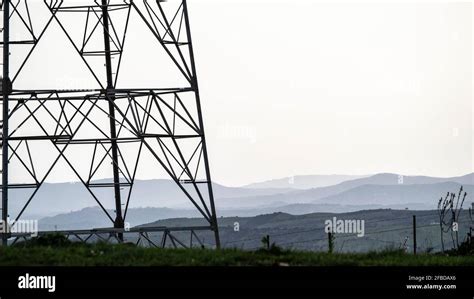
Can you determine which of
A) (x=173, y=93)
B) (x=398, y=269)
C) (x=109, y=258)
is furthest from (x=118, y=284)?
(x=173, y=93)

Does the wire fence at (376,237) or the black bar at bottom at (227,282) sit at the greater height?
the wire fence at (376,237)

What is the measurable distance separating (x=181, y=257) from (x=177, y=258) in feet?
0.52

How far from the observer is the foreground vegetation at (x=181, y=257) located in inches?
947

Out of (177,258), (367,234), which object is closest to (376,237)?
(367,234)

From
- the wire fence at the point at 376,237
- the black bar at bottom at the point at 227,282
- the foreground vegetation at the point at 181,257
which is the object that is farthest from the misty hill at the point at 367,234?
the black bar at bottom at the point at 227,282

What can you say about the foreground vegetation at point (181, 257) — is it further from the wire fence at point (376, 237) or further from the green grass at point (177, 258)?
the wire fence at point (376, 237)

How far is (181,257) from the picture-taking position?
24625 mm

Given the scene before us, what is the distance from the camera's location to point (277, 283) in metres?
22.5

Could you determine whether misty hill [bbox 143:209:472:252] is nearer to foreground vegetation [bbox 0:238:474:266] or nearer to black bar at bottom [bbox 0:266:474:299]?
foreground vegetation [bbox 0:238:474:266]

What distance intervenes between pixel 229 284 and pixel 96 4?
2294 cm

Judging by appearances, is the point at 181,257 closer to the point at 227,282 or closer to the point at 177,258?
the point at 177,258

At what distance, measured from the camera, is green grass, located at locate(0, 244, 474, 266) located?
24.0 metres

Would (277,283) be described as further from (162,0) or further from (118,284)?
(162,0)

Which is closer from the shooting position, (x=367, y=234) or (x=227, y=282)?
(x=227, y=282)
